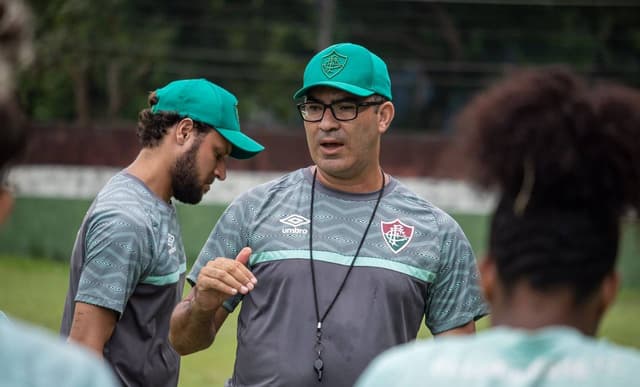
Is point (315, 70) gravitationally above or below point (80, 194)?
above

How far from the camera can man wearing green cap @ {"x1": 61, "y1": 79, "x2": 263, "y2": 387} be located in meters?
4.53

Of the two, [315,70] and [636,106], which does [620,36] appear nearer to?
[315,70]

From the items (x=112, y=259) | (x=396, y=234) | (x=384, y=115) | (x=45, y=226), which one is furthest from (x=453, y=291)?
(x=45, y=226)

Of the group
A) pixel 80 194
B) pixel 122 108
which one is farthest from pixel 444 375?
Result: pixel 122 108

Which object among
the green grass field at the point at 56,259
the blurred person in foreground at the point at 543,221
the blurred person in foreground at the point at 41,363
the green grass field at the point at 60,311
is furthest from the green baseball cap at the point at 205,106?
the green grass field at the point at 56,259

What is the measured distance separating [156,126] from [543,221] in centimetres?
317

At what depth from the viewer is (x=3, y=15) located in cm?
218

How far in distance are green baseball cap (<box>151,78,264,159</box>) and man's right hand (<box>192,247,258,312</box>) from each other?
1153 mm

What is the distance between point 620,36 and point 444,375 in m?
19.0

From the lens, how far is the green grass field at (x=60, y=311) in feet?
36.1

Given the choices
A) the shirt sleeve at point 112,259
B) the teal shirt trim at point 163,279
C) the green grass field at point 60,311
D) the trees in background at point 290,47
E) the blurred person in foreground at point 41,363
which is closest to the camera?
the blurred person in foreground at point 41,363

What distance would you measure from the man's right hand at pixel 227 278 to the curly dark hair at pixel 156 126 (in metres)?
1.14

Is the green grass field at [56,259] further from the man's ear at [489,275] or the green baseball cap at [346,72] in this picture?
the man's ear at [489,275]

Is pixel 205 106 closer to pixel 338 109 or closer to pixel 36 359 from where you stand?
pixel 338 109
